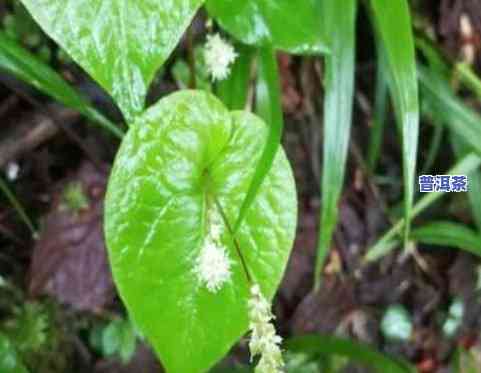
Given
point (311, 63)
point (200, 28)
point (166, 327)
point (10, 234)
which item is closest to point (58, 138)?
point (10, 234)

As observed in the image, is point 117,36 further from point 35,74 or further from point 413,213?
point 413,213

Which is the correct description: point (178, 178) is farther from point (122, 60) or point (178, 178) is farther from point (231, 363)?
point (231, 363)

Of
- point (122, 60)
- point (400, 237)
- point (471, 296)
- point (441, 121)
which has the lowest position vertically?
point (471, 296)

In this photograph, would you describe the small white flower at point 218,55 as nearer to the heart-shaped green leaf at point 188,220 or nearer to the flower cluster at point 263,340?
the heart-shaped green leaf at point 188,220

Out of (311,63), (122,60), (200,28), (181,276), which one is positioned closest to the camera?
(122,60)

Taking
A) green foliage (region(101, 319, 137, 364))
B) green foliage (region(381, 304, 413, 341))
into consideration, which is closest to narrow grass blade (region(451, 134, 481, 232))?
green foliage (region(381, 304, 413, 341))

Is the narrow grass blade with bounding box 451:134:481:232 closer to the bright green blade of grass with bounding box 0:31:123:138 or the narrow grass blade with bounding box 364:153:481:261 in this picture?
the narrow grass blade with bounding box 364:153:481:261

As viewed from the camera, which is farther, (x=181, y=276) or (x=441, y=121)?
(x=441, y=121)
